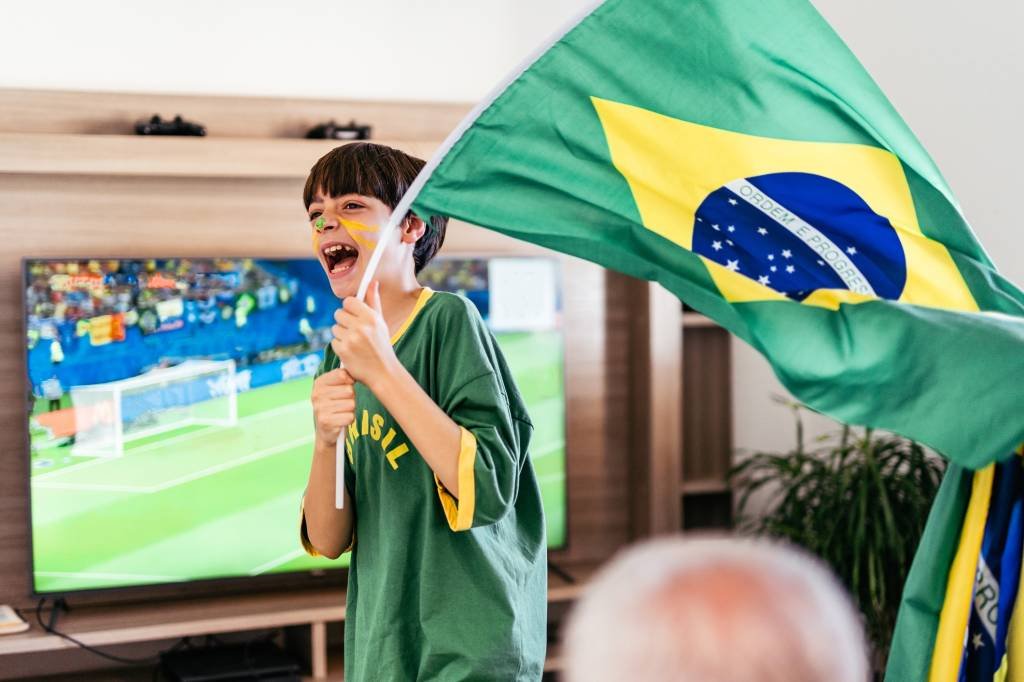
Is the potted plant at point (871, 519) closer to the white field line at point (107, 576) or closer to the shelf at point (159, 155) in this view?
the shelf at point (159, 155)

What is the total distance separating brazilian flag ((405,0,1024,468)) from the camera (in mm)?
1410

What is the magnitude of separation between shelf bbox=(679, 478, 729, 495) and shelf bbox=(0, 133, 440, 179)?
4.56 ft

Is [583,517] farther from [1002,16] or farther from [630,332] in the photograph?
[1002,16]

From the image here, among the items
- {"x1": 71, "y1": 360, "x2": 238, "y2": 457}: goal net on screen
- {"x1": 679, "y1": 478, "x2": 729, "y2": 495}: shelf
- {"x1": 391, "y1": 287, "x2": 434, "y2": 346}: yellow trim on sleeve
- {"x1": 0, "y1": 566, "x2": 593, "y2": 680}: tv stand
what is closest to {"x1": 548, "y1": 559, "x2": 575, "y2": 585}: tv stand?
{"x1": 0, "y1": 566, "x2": 593, "y2": 680}: tv stand

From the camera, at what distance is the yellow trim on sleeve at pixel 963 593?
1.18 m

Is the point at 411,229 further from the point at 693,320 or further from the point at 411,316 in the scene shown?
the point at 693,320

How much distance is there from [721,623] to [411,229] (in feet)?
3.45

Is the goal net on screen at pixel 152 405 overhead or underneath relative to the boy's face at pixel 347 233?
underneath

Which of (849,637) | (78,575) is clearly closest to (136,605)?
(78,575)

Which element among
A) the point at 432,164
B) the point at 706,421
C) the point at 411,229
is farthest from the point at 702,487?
the point at 432,164

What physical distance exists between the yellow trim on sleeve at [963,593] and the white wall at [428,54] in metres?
2.11

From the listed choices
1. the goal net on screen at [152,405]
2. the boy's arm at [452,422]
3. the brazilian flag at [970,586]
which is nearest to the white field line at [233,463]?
the goal net on screen at [152,405]

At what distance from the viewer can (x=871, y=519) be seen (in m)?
3.22

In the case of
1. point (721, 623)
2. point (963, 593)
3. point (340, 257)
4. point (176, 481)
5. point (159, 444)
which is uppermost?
point (340, 257)
